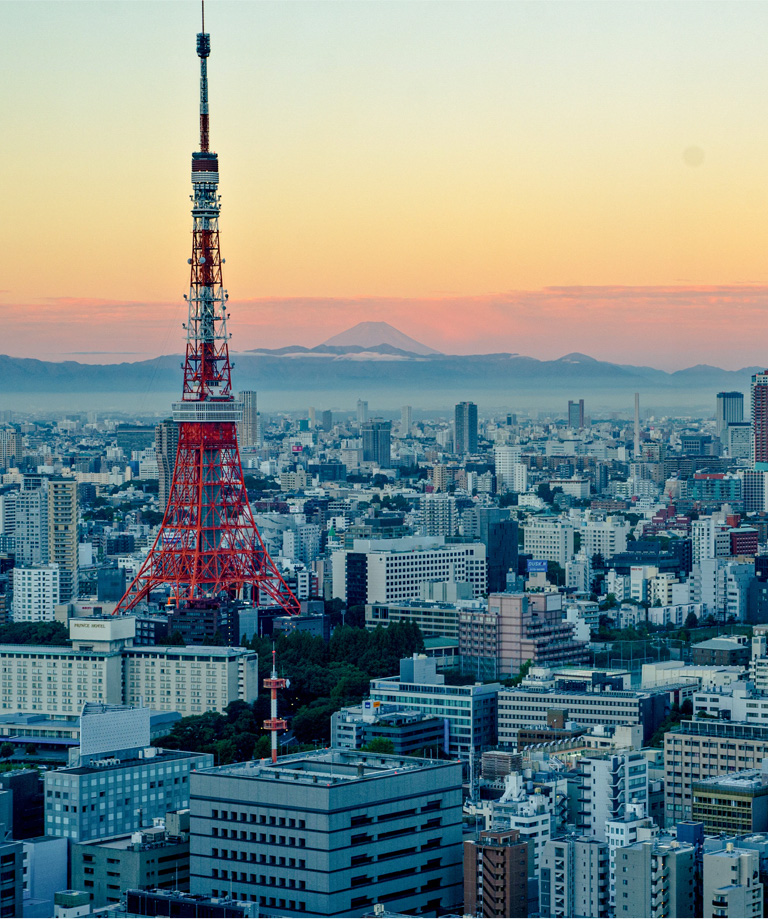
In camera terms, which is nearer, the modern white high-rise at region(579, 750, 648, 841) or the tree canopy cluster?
the modern white high-rise at region(579, 750, 648, 841)

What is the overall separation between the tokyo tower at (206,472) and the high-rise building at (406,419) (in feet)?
202

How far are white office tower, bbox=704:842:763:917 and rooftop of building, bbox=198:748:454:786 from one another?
211 centimetres

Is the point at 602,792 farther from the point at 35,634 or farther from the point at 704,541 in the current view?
the point at 704,541

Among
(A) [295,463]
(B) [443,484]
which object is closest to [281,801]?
(B) [443,484]

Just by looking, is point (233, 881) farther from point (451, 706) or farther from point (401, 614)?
point (401, 614)

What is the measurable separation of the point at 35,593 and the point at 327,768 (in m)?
18.7

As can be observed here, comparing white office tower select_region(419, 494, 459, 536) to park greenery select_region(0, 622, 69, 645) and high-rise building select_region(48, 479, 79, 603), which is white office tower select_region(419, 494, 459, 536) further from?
park greenery select_region(0, 622, 69, 645)

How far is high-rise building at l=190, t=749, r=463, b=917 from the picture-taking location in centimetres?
1470

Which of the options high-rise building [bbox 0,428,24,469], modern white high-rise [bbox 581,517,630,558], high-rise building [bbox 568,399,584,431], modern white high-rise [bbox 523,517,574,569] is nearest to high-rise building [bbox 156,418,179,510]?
high-rise building [bbox 0,428,24,469]

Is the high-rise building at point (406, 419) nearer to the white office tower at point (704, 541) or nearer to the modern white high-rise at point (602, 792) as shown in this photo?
the white office tower at point (704, 541)

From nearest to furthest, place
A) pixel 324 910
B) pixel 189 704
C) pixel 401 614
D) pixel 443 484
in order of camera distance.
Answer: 1. pixel 324 910
2. pixel 189 704
3. pixel 401 614
4. pixel 443 484

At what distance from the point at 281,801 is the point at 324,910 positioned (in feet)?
2.66

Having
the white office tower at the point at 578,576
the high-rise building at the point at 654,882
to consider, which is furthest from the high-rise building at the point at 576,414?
the high-rise building at the point at 654,882

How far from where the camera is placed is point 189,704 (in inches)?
999
